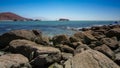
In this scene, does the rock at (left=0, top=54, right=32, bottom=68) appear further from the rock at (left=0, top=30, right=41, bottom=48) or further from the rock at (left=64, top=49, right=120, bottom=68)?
the rock at (left=0, top=30, right=41, bottom=48)

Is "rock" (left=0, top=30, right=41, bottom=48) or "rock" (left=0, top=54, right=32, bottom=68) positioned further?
"rock" (left=0, top=30, right=41, bottom=48)

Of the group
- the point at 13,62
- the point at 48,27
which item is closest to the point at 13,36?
the point at 13,62

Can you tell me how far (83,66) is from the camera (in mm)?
6355

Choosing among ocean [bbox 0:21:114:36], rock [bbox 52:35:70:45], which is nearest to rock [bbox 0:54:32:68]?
rock [bbox 52:35:70:45]

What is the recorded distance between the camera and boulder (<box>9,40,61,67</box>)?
312 inches

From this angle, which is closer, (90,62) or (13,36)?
(90,62)

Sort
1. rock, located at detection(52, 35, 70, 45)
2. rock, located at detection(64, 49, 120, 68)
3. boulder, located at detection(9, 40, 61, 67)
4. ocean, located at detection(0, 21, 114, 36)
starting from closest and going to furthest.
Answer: rock, located at detection(64, 49, 120, 68)
boulder, located at detection(9, 40, 61, 67)
rock, located at detection(52, 35, 70, 45)
ocean, located at detection(0, 21, 114, 36)

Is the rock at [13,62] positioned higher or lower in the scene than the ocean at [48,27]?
higher

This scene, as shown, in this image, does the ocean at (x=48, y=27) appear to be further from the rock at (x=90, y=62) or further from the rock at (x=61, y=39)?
the rock at (x=90, y=62)

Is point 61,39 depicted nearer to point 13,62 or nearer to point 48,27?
point 13,62

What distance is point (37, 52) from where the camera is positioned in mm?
8695

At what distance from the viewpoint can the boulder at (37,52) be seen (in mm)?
7918

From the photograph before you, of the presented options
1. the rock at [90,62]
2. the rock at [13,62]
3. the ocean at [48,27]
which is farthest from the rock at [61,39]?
the ocean at [48,27]

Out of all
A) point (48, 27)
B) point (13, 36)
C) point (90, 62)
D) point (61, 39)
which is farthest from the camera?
point (48, 27)
